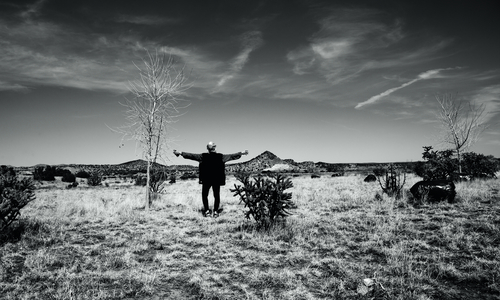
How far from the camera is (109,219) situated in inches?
330

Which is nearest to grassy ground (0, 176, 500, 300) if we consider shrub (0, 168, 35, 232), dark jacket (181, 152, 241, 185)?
shrub (0, 168, 35, 232)

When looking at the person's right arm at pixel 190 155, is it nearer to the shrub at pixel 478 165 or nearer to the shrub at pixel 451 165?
the shrub at pixel 451 165

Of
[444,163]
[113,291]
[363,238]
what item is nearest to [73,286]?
[113,291]

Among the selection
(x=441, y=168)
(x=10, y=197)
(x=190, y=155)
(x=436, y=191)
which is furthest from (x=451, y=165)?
(x=10, y=197)

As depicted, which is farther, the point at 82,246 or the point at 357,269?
the point at 82,246

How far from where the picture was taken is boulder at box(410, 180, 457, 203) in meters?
9.54

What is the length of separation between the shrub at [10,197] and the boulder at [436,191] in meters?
11.8

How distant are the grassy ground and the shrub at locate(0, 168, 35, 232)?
1.41 feet

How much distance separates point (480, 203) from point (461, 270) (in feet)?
21.7

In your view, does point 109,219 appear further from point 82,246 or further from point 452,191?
point 452,191

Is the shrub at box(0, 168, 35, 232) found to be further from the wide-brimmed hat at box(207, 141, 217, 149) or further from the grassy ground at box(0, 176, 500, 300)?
the wide-brimmed hat at box(207, 141, 217, 149)

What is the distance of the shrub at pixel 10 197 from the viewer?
20.1 ft

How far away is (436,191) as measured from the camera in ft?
32.0

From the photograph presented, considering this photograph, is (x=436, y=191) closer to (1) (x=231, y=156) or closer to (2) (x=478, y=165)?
(1) (x=231, y=156)
